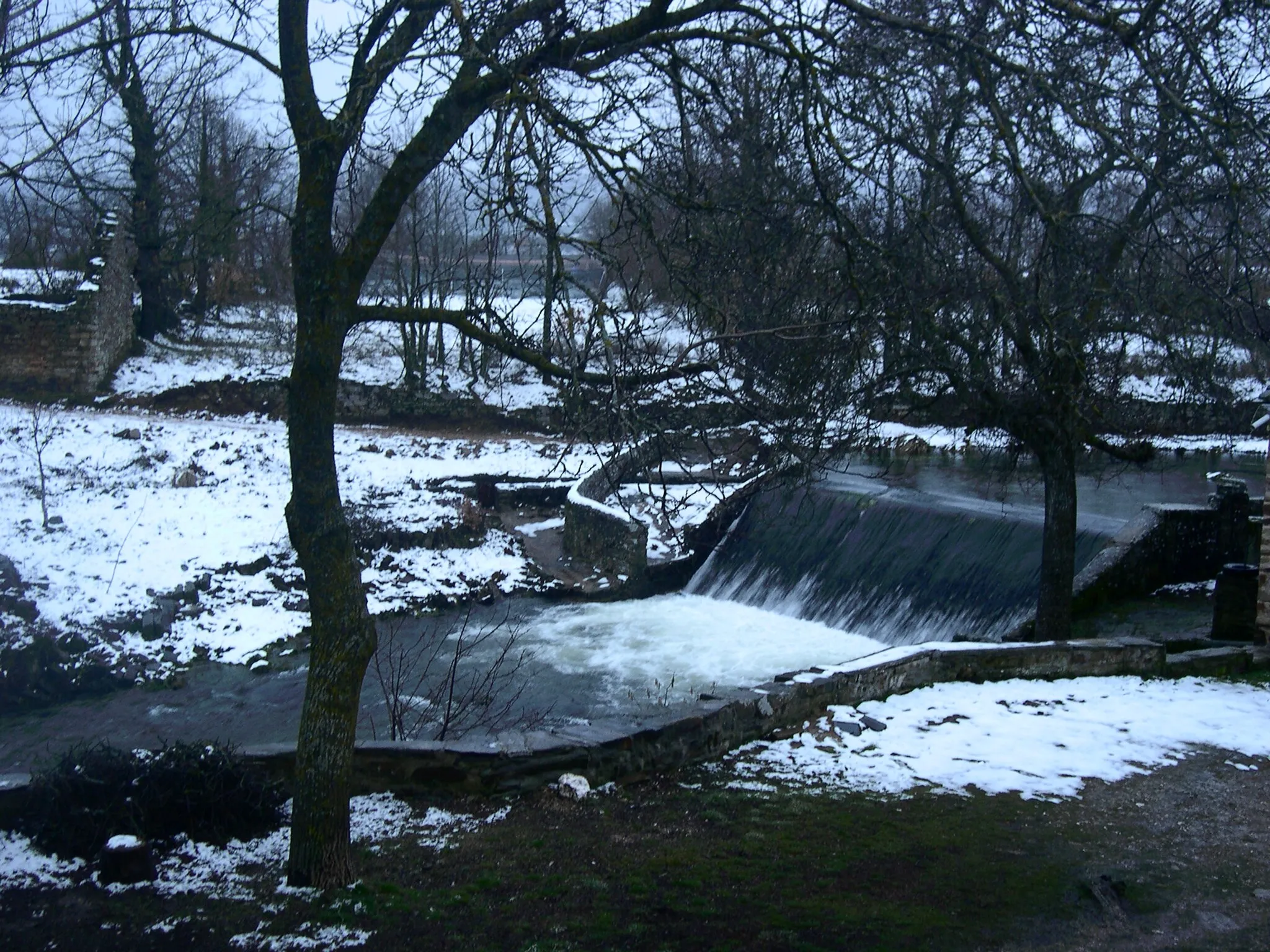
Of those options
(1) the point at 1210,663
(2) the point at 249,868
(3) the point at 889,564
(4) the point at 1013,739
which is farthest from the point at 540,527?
(2) the point at 249,868

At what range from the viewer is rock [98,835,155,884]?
4.78 m

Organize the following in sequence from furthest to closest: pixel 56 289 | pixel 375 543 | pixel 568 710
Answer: pixel 56 289 < pixel 375 543 < pixel 568 710

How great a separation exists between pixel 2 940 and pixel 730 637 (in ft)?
34.8

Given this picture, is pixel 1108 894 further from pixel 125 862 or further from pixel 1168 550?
pixel 1168 550

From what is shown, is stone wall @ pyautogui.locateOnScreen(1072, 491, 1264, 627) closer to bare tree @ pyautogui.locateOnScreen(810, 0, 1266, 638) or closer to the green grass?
bare tree @ pyautogui.locateOnScreen(810, 0, 1266, 638)

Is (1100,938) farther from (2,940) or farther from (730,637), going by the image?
(730,637)

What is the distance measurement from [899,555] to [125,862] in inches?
446

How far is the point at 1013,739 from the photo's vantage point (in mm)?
7094

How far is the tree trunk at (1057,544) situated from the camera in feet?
33.3

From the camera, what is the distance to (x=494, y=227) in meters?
5.07

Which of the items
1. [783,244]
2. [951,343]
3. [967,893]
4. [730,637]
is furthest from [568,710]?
[967,893]

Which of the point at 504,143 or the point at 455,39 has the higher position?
the point at 455,39

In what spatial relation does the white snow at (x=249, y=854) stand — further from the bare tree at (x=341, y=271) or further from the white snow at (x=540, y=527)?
the white snow at (x=540, y=527)

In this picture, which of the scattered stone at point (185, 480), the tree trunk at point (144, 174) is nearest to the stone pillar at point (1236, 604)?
the tree trunk at point (144, 174)
